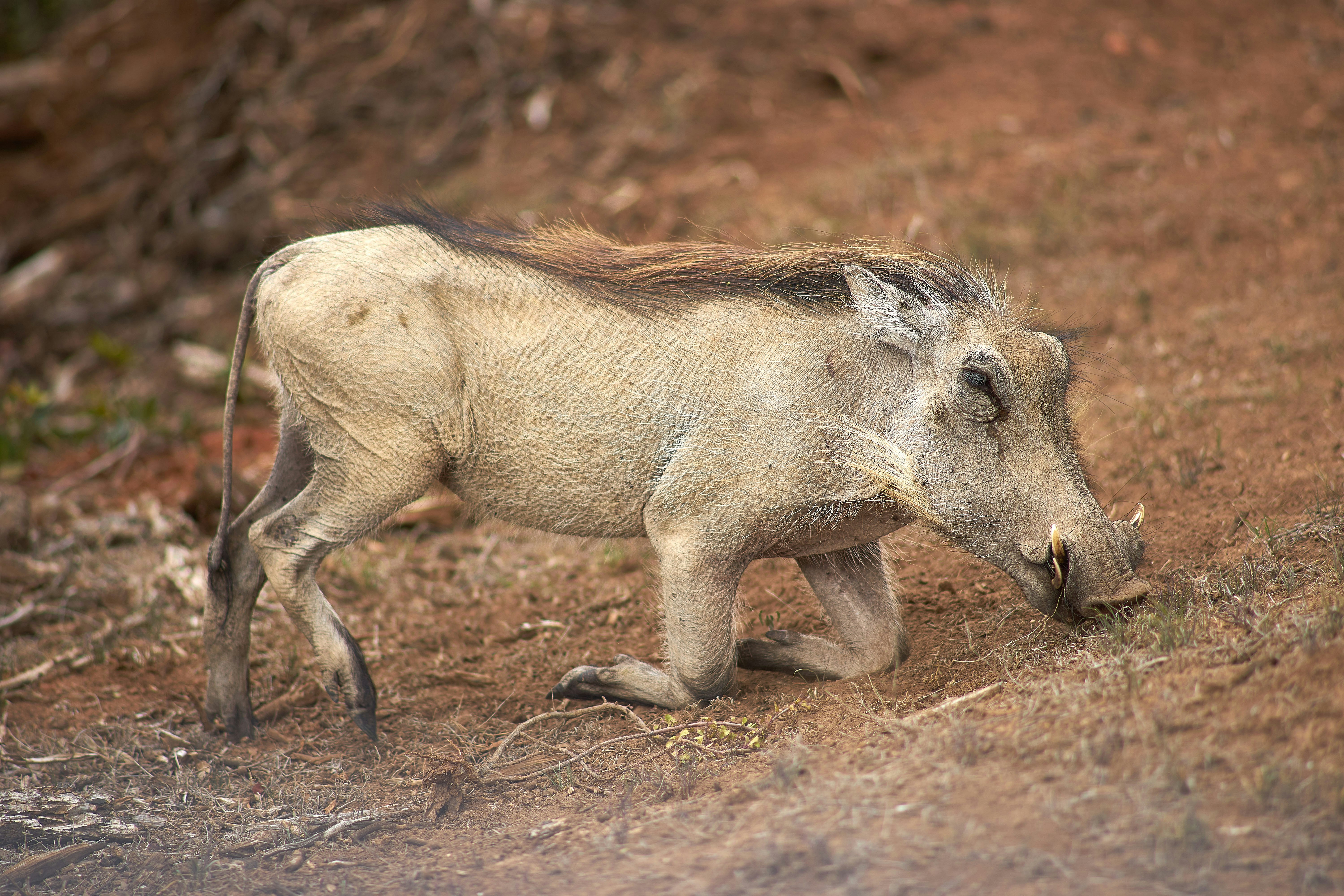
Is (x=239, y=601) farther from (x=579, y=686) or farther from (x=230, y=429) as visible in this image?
(x=579, y=686)

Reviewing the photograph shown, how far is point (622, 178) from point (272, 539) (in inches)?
206

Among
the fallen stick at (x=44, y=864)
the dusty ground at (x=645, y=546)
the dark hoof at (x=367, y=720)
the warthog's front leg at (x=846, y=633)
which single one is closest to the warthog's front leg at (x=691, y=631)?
the dusty ground at (x=645, y=546)

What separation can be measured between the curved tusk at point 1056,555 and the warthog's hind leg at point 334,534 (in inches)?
69.6

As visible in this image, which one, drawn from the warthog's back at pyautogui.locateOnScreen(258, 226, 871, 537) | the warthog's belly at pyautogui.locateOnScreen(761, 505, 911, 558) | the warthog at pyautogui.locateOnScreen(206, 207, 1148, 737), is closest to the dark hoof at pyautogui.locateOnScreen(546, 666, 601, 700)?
the warthog at pyautogui.locateOnScreen(206, 207, 1148, 737)

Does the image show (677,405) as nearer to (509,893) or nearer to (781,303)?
(781,303)

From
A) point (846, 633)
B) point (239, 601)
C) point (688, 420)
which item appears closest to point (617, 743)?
point (846, 633)

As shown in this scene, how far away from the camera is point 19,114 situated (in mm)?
8844

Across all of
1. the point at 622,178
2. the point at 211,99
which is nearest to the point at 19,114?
the point at 211,99

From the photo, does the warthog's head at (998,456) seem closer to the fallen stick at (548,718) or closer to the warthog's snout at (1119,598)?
the warthog's snout at (1119,598)

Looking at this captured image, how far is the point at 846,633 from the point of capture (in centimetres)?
350

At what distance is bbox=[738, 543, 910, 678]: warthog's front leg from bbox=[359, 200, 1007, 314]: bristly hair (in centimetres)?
84

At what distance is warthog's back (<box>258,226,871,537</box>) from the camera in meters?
3.20

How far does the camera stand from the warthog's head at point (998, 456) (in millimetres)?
2965

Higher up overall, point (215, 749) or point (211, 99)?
point (211, 99)
